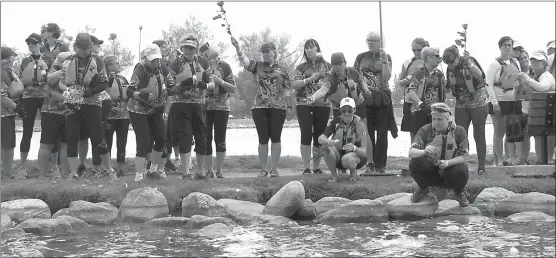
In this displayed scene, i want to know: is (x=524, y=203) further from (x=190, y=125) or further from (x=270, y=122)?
(x=190, y=125)

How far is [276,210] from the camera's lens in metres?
10.3

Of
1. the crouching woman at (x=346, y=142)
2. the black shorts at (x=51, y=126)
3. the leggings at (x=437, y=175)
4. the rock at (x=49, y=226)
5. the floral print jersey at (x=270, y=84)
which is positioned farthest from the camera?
the floral print jersey at (x=270, y=84)

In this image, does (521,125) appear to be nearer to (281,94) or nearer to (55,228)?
(281,94)

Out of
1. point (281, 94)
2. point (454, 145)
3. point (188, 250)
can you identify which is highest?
point (281, 94)

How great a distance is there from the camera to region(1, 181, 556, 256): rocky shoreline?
32.1 ft

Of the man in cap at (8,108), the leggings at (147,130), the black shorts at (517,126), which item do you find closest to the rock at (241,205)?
the leggings at (147,130)

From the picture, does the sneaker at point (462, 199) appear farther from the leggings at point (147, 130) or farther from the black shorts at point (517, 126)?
the leggings at point (147, 130)

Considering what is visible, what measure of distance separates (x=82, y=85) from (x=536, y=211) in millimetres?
6124

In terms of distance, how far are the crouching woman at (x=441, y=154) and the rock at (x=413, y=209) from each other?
23 cm

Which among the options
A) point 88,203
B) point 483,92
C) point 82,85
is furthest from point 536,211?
point 82,85

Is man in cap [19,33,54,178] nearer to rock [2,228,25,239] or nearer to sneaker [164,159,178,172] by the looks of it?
sneaker [164,159,178,172]

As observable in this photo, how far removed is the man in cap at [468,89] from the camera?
11562mm

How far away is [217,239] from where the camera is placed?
8766 mm

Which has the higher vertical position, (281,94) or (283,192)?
(281,94)
